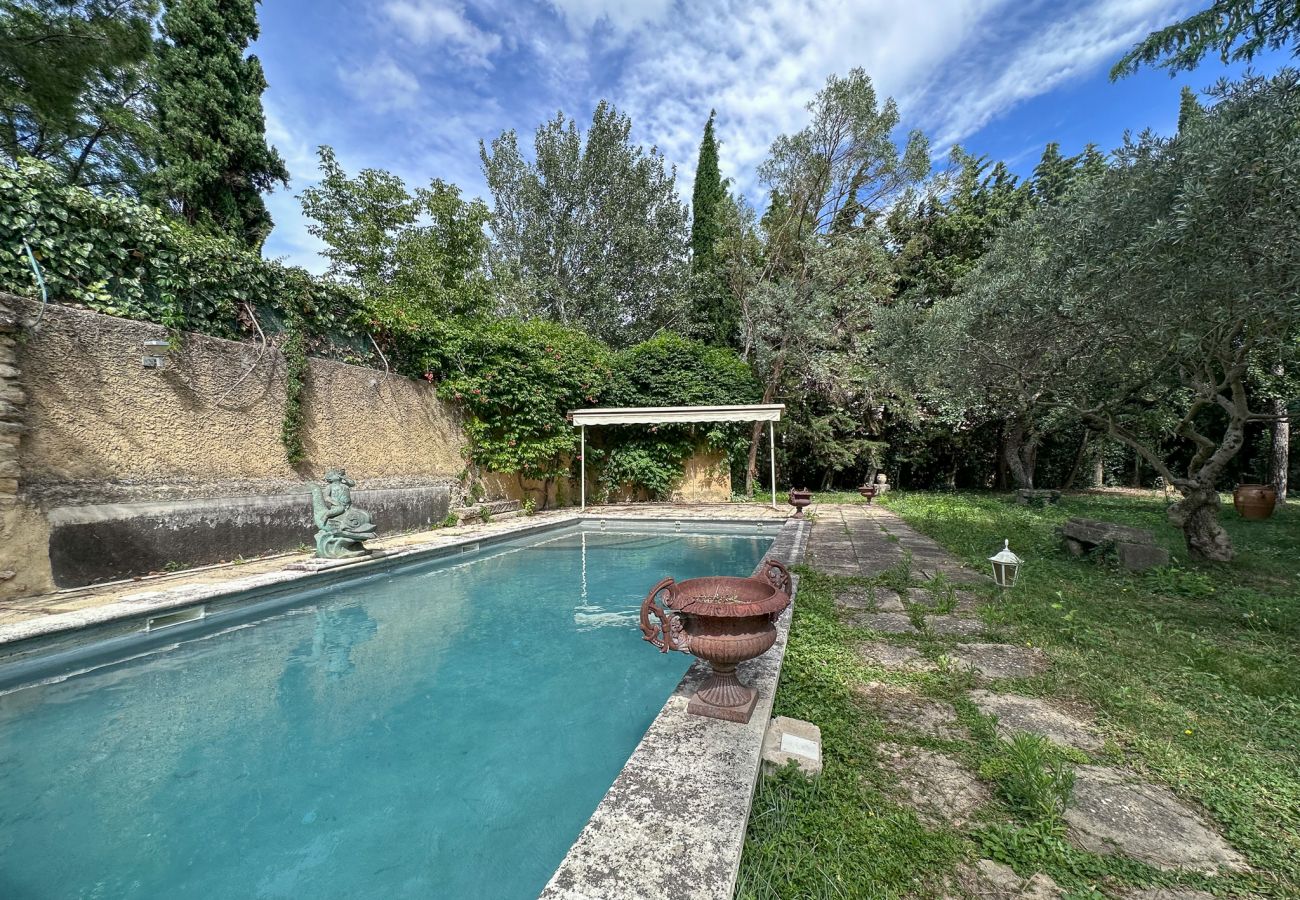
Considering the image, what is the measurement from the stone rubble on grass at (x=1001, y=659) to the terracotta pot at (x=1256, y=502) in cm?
1035

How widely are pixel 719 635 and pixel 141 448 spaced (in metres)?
6.81

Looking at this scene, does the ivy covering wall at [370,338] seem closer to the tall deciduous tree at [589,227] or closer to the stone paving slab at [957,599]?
the tall deciduous tree at [589,227]

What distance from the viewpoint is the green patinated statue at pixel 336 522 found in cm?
600

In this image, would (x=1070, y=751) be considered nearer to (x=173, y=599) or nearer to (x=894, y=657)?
(x=894, y=657)

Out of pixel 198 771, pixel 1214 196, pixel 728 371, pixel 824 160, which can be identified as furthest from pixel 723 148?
pixel 198 771

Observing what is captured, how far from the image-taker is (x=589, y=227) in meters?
17.5

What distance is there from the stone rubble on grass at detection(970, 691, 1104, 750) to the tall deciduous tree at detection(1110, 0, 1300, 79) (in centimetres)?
512

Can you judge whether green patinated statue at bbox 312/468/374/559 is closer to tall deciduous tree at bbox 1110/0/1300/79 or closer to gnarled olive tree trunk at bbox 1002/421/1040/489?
tall deciduous tree at bbox 1110/0/1300/79

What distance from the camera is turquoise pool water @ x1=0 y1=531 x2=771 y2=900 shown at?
6.25ft

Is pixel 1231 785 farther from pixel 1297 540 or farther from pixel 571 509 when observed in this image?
pixel 571 509

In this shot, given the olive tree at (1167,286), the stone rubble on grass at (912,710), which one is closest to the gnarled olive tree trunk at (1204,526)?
the olive tree at (1167,286)

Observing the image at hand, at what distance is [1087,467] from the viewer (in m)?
17.0

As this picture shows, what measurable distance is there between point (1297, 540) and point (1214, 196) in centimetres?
661

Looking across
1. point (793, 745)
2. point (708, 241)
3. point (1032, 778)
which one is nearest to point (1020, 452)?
point (708, 241)
